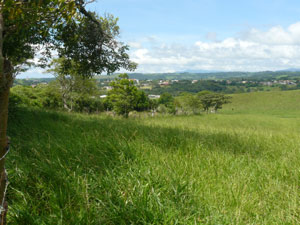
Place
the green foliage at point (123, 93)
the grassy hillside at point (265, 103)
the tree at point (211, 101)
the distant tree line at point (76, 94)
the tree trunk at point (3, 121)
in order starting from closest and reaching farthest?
1. the tree trunk at point (3, 121)
2. the distant tree line at point (76, 94)
3. the green foliage at point (123, 93)
4. the grassy hillside at point (265, 103)
5. the tree at point (211, 101)

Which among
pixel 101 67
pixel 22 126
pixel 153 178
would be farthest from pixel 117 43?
pixel 153 178

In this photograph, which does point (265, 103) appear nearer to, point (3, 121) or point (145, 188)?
point (145, 188)

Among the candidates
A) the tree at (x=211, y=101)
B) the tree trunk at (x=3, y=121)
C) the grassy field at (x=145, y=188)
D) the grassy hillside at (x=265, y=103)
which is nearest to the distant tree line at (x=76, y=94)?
the grassy field at (x=145, y=188)

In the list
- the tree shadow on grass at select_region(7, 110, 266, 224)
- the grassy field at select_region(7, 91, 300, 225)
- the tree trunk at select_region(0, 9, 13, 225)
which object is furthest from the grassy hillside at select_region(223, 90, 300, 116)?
the tree trunk at select_region(0, 9, 13, 225)

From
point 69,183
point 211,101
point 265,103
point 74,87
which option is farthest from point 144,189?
point 265,103

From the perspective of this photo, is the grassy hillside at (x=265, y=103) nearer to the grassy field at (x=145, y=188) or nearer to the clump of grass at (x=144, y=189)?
the grassy field at (x=145, y=188)

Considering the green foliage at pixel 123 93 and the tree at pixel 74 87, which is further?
the green foliage at pixel 123 93

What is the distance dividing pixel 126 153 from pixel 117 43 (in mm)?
6095

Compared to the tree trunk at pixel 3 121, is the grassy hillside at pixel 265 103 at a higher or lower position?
lower

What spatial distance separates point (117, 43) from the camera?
8383mm

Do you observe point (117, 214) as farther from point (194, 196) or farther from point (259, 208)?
point (259, 208)

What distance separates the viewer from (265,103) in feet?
343

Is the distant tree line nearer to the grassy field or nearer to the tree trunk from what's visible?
the grassy field

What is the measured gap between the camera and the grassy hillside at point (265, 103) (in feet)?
308
